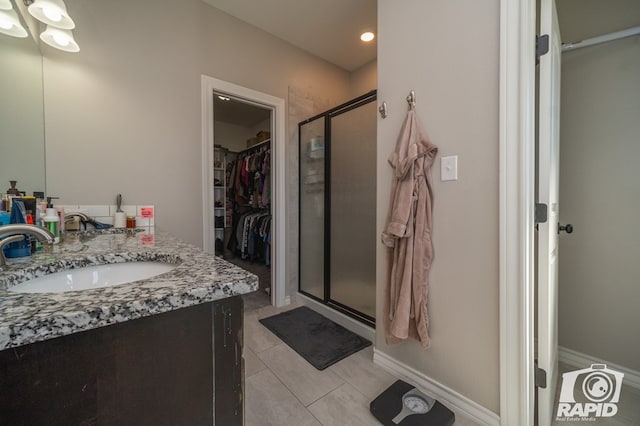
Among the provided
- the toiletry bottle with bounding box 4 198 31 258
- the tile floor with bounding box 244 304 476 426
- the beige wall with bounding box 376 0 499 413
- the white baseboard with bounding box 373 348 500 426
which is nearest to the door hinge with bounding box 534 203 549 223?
the beige wall with bounding box 376 0 499 413

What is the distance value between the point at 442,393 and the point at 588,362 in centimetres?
110

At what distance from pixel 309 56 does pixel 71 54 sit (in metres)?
1.93

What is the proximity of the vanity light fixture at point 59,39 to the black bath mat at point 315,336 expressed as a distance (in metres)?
2.22

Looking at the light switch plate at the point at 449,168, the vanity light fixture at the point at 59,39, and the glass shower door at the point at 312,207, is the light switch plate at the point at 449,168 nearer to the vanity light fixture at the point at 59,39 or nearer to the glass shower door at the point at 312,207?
the glass shower door at the point at 312,207

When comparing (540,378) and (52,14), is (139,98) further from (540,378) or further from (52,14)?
(540,378)

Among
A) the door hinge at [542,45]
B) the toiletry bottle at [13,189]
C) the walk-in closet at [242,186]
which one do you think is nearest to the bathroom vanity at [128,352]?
the toiletry bottle at [13,189]

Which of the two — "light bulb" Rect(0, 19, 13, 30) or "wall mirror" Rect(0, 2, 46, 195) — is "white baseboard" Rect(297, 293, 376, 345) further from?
"light bulb" Rect(0, 19, 13, 30)

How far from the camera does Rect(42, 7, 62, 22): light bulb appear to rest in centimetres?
119

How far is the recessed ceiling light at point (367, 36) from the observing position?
2.34m

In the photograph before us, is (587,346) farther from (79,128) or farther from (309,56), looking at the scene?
(79,128)

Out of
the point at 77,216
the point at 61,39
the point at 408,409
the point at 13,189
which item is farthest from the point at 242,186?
the point at 408,409

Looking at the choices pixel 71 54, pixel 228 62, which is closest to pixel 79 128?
pixel 71 54

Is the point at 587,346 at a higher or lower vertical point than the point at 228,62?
lower

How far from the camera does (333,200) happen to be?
7.80ft
